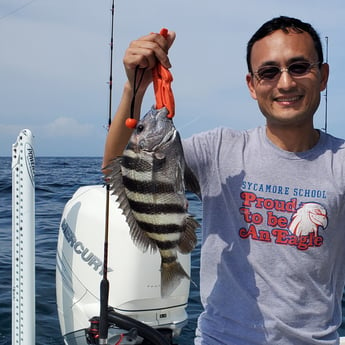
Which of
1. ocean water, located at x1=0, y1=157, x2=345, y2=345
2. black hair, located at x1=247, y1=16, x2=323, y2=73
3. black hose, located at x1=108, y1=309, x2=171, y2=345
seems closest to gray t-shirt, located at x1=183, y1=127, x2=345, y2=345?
black hair, located at x1=247, y1=16, x2=323, y2=73

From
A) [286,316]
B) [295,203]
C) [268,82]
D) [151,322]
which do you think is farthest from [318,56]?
[151,322]

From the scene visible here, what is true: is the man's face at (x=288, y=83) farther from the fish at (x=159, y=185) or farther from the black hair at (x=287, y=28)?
the fish at (x=159, y=185)

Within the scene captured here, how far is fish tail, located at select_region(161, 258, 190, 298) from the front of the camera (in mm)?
2016

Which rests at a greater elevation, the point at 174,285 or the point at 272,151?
the point at 272,151

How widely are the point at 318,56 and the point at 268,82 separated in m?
0.28

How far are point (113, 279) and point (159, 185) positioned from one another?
2076 millimetres

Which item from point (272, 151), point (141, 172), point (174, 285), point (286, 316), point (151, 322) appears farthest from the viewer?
point (151, 322)

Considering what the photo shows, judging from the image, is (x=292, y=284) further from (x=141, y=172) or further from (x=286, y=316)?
(x=141, y=172)

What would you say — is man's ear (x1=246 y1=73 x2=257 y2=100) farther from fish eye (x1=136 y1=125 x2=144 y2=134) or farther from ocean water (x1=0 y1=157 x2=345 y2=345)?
ocean water (x1=0 y1=157 x2=345 y2=345)

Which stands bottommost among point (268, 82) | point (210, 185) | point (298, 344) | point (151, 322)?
point (151, 322)

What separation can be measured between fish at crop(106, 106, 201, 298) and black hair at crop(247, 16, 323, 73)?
75 centimetres

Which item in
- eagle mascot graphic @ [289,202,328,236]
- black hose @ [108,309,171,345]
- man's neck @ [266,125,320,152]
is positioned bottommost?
black hose @ [108,309,171,345]

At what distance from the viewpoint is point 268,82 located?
2.30 m

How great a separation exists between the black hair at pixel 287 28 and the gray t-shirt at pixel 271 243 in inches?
18.7
